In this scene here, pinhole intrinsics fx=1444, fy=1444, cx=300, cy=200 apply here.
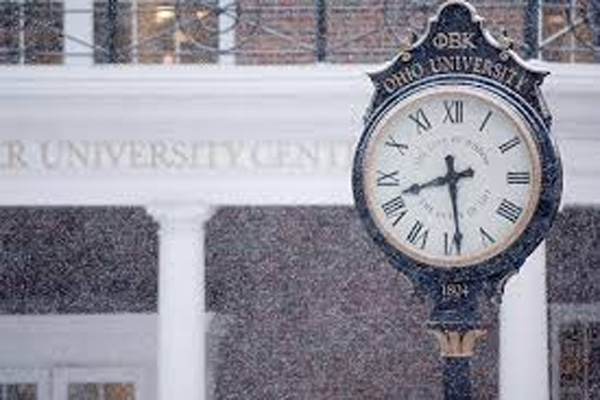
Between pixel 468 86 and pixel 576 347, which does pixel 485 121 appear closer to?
pixel 468 86

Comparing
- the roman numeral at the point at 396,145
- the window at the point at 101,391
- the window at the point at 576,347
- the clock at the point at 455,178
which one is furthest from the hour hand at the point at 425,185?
the window at the point at 576,347

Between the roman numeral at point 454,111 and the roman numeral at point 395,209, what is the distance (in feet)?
0.94

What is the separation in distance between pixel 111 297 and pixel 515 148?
281 inches

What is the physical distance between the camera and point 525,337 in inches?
303

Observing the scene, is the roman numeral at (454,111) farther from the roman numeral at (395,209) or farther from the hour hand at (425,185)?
the roman numeral at (395,209)

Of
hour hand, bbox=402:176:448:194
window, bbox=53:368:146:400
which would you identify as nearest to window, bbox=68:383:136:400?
window, bbox=53:368:146:400

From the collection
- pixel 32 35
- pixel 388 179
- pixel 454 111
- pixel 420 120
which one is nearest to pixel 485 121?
pixel 454 111

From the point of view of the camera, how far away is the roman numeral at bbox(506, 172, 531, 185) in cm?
438

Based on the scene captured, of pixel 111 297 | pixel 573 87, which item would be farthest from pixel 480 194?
pixel 111 297

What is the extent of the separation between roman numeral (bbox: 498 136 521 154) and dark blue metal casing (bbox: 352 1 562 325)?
0.07m

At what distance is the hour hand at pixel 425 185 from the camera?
14.6ft

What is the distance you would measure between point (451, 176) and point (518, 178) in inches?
8.0

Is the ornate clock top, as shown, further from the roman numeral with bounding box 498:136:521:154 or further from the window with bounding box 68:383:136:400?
the window with bounding box 68:383:136:400

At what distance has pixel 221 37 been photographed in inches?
383
